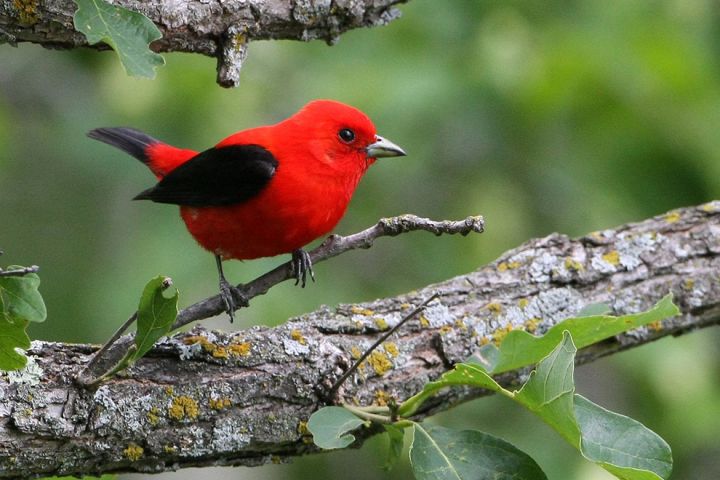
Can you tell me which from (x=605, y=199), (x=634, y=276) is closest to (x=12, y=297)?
(x=634, y=276)

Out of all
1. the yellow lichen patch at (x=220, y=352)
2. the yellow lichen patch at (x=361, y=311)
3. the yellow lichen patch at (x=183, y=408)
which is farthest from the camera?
the yellow lichen patch at (x=361, y=311)

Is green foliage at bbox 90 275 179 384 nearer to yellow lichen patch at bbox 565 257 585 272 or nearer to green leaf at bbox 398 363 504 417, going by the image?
green leaf at bbox 398 363 504 417

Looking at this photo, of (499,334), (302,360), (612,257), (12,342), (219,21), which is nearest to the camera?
(12,342)

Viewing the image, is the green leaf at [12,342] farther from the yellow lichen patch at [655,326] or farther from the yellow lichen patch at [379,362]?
the yellow lichen patch at [655,326]

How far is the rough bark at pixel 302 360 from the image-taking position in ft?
8.96

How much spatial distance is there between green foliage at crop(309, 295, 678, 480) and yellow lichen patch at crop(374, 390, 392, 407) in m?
0.20

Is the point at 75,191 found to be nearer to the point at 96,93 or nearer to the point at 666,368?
the point at 96,93

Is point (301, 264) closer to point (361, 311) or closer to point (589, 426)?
point (361, 311)

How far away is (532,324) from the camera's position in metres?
3.66

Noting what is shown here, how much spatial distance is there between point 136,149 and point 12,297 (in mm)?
2431

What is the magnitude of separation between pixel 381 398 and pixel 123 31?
141 cm

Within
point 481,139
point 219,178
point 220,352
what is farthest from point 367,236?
point 481,139

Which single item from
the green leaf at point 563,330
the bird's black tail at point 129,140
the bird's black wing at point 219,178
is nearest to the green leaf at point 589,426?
the green leaf at point 563,330

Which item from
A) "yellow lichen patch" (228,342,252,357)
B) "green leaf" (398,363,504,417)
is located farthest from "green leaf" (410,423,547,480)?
"yellow lichen patch" (228,342,252,357)
